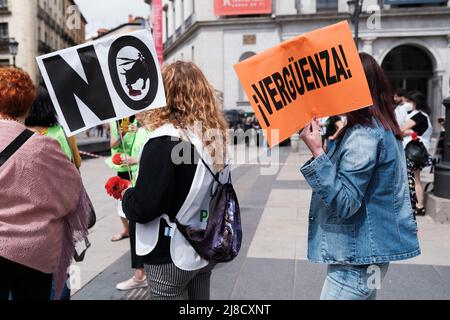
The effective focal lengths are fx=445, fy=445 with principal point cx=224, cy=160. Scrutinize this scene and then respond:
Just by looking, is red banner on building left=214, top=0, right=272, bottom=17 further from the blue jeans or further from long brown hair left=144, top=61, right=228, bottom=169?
the blue jeans

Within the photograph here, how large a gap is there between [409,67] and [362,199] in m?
28.9

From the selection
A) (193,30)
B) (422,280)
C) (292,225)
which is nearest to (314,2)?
(193,30)

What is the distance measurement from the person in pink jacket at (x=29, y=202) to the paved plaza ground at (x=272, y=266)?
37.0 inches

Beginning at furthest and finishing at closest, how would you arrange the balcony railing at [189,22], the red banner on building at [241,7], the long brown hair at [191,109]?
the balcony railing at [189,22], the red banner on building at [241,7], the long brown hair at [191,109]

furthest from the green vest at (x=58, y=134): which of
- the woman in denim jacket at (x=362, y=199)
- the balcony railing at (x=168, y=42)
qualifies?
the balcony railing at (x=168, y=42)

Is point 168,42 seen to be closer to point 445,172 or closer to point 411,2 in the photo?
point 411,2

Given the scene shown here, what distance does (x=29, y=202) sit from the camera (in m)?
2.06

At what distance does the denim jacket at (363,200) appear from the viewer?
200 cm

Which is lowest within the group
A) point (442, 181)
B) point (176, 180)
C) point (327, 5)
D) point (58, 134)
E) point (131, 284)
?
point (131, 284)

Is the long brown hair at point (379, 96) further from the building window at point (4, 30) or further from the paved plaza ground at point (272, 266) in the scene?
the building window at point (4, 30)

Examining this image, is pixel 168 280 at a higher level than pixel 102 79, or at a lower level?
Result: lower

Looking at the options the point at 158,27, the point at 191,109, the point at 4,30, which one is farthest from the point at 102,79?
the point at 4,30

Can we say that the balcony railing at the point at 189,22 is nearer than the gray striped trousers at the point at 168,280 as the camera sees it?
No

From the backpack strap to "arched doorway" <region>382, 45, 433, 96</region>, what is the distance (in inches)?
1112
